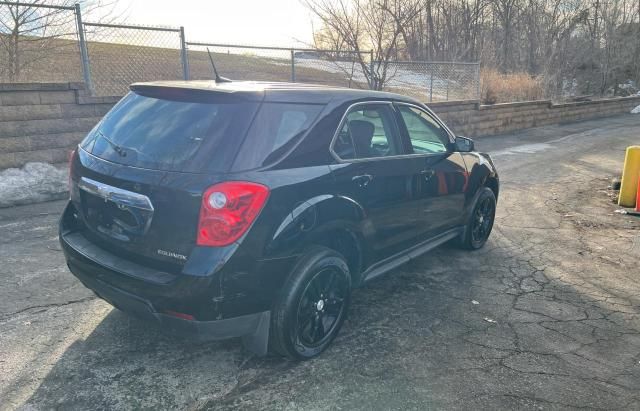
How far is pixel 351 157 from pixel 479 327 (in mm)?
1637

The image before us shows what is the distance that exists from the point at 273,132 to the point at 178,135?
21.8 inches

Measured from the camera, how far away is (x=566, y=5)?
2855cm

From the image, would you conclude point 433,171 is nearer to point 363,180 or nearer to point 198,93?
point 363,180

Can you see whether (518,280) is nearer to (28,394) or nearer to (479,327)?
(479,327)

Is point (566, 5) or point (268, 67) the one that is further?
point (566, 5)

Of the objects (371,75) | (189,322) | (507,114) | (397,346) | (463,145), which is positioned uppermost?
(371,75)

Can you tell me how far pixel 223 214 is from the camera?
8.29 ft

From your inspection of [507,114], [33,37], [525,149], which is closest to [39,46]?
[33,37]

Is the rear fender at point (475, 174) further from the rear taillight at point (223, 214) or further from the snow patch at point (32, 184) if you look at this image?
the snow patch at point (32, 184)

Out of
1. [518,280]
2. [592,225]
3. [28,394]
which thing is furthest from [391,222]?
[592,225]

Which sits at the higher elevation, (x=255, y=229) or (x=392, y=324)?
(x=255, y=229)

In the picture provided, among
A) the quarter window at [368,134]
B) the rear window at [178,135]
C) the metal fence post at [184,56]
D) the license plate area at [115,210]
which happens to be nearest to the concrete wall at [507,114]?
the metal fence post at [184,56]

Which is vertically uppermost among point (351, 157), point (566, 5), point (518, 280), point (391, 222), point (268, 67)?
point (566, 5)

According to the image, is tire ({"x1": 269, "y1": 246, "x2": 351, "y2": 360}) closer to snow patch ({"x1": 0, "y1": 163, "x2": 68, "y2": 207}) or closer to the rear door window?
the rear door window
